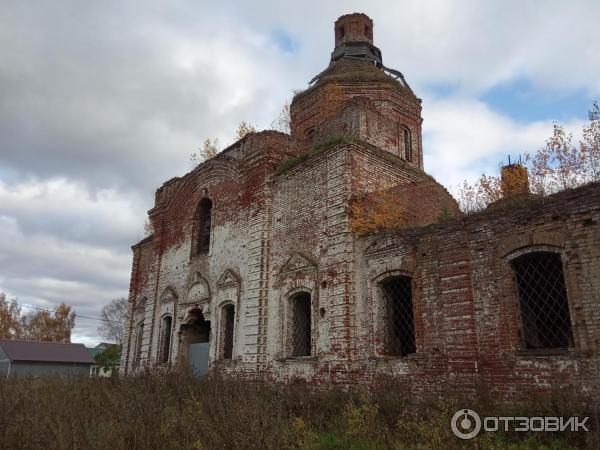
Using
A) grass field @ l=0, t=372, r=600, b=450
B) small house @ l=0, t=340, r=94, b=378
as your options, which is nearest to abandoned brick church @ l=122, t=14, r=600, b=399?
grass field @ l=0, t=372, r=600, b=450

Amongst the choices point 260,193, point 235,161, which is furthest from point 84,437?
point 235,161

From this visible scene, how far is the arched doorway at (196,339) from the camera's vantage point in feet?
48.2

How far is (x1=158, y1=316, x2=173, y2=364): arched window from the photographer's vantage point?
661 inches

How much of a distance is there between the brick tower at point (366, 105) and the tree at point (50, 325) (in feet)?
175

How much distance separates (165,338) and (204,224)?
172 inches

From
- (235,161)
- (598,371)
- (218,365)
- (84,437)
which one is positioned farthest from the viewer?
(235,161)

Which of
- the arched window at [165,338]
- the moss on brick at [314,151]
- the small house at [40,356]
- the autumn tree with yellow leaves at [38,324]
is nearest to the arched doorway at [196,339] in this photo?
the arched window at [165,338]

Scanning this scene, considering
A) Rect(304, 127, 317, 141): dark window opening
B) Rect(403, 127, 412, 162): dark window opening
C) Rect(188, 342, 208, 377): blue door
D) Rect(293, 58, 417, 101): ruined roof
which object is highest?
Rect(293, 58, 417, 101): ruined roof

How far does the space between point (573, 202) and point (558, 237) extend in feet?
2.01

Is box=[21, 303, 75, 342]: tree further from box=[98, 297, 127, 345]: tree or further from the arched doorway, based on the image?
the arched doorway

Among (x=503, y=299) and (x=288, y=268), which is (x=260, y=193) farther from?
(x=503, y=299)

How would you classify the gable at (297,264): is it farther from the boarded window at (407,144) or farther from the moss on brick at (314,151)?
the boarded window at (407,144)

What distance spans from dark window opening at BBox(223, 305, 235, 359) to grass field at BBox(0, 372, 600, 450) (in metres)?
4.27

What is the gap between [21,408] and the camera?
7.59m
